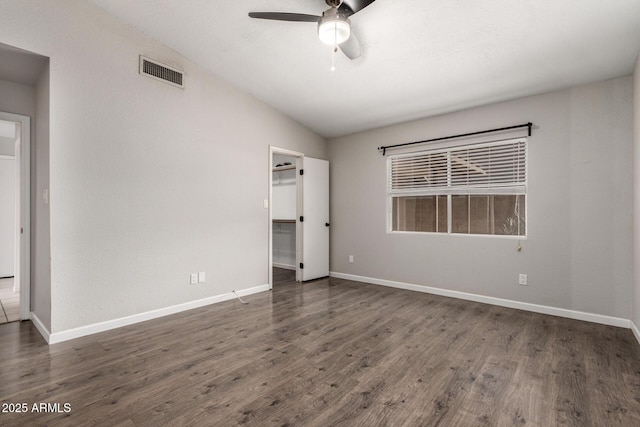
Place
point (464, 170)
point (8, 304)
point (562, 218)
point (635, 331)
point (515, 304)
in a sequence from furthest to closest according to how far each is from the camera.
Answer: point (464, 170) → point (8, 304) → point (515, 304) → point (562, 218) → point (635, 331)

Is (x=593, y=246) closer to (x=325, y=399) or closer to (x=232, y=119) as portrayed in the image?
(x=325, y=399)

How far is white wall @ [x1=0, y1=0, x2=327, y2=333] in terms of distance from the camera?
9.14 ft

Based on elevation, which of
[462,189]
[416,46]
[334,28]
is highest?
[416,46]

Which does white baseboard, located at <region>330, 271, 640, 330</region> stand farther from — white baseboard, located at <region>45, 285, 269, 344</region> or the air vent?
the air vent

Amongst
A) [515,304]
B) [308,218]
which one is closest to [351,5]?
[308,218]

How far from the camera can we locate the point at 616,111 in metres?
3.15

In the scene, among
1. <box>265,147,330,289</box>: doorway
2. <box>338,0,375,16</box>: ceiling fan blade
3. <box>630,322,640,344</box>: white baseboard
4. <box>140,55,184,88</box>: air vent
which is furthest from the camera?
<box>265,147,330,289</box>: doorway

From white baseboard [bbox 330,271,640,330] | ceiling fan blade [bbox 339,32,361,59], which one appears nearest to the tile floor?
ceiling fan blade [bbox 339,32,361,59]

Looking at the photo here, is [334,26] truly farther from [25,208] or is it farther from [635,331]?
[635,331]

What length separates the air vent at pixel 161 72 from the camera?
10.9 ft

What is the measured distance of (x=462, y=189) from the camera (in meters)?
4.19

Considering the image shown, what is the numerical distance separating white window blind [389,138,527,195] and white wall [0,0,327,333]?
92.6 inches

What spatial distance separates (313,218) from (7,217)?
5418 millimetres

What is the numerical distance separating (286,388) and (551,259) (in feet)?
10.7
